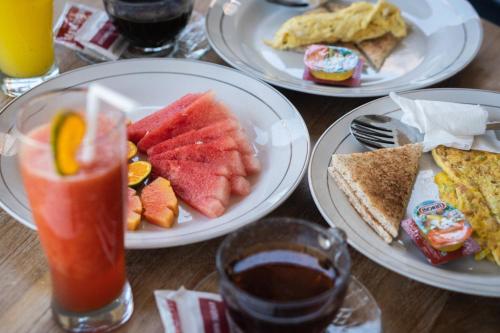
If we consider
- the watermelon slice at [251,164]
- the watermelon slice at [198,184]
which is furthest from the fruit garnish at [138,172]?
the watermelon slice at [251,164]

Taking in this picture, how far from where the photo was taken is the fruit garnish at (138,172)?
58.5 inches

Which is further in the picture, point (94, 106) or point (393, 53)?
point (393, 53)

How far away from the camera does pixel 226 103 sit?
1759 mm

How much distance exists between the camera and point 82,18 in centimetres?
206

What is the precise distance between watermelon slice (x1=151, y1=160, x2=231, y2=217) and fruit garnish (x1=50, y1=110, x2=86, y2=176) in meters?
0.52

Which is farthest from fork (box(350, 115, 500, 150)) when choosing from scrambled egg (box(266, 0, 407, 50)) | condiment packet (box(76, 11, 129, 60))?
condiment packet (box(76, 11, 129, 60))

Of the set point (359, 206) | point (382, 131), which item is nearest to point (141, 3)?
point (382, 131)

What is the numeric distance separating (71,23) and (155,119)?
588 mm

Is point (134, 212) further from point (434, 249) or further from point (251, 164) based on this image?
point (434, 249)

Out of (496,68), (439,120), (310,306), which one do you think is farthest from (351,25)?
(310,306)

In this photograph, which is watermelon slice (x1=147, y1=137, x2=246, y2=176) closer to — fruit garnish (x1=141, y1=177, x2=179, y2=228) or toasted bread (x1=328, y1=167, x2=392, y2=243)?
fruit garnish (x1=141, y1=177, x2=179, y2=228)

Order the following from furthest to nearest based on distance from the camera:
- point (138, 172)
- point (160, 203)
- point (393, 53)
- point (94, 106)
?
1. point (393, 53)
2. point (138, 172)
3. point (160, 203)
4. point (94, 106)

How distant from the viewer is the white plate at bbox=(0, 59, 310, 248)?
1.30 meters

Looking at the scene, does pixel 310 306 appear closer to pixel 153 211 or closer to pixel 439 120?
pixel 153 211
